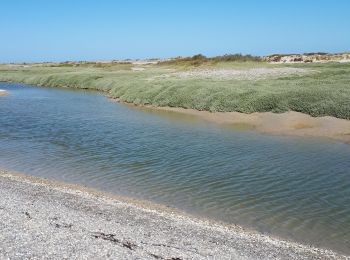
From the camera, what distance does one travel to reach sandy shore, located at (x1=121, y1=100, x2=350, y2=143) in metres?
27.1

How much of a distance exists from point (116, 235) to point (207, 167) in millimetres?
8703

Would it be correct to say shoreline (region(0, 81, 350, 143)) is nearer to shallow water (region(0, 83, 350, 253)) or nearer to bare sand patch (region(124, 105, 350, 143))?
bare sand patch (region(124, 105, 350, 143))

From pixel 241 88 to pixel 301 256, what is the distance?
99.5 feet

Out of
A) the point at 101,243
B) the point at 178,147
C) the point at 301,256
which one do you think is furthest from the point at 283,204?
the point at 178,147

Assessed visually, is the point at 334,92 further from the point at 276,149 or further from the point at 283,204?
the point at 283,204

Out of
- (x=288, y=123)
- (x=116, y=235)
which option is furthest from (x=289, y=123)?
(x=116, y=235)

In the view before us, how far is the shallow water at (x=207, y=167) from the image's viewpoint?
1395 centimetres

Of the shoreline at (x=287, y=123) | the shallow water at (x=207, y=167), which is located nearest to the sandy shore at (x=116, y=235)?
the shallow water at (x=207, y=167)

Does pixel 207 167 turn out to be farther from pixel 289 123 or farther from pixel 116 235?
pixel 289 123

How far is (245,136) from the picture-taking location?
27281mm

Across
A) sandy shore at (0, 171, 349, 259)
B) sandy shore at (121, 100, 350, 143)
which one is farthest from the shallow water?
sandy shore at (121, 100, 350, 143)

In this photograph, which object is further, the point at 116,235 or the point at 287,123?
the point at 287,123

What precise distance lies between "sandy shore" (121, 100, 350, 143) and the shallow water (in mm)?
1350

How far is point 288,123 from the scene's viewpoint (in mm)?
29953
